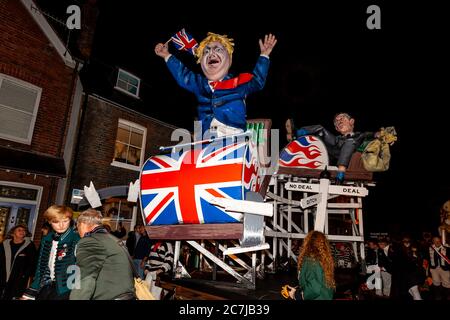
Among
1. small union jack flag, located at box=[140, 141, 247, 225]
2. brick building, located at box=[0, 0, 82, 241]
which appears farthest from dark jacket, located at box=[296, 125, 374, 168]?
brick building, located at box=[0, 0, 82, 241]

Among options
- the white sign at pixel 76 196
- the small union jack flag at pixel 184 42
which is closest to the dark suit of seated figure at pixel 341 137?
the small union jack flag at pixel 184 42

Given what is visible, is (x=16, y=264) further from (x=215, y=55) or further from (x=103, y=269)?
(x=215, y=55)

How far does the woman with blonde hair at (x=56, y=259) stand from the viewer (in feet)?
9.41

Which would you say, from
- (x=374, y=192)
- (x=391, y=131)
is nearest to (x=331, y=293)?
A: (x=391, y=131)

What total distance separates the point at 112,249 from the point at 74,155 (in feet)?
27.9

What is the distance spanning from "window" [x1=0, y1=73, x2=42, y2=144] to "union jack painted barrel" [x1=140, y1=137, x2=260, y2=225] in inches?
325

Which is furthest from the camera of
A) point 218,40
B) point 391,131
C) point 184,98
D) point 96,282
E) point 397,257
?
point 184,98

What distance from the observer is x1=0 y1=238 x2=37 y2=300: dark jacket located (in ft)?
20.0

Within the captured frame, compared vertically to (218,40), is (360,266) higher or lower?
lower

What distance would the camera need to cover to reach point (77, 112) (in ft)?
34.1

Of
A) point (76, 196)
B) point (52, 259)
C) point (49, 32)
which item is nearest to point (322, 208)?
point (52, 259)

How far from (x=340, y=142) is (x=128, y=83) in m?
10.1
